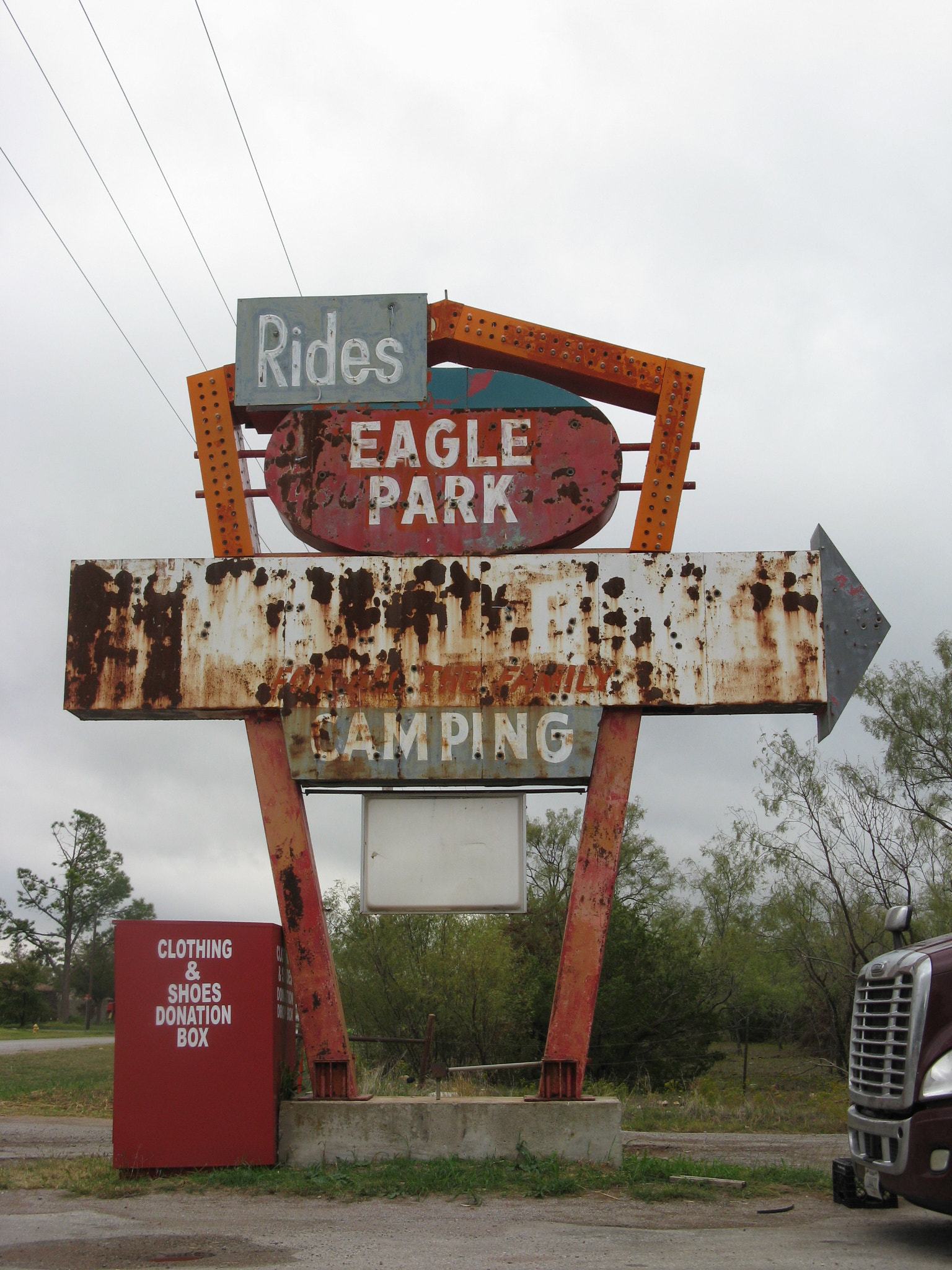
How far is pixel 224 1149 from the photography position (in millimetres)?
9023

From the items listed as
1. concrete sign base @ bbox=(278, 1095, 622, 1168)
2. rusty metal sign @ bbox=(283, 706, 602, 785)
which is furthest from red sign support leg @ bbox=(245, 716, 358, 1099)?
concrete sign base @ bbox=(278, 1095, 622, 1168)

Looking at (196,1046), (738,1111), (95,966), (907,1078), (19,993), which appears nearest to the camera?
(907,1078)

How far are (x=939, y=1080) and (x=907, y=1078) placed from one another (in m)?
0.21

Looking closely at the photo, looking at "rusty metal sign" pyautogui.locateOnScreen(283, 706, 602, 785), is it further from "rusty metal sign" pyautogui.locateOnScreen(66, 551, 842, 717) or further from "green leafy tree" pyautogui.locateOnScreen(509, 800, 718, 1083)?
"green leafy tree" pyautogui.locateOnScreen(509, 800, 718, 1083)

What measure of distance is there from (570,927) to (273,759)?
2.99m

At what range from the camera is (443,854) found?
10039mm

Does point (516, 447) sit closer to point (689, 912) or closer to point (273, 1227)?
point (273, 1227)

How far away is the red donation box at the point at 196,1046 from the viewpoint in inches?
354

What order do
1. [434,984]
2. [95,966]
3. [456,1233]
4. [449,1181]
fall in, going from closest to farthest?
[456,1233]
[449,1181]
[434,984]
[95,966]

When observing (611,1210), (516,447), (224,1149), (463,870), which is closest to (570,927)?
(463,870)

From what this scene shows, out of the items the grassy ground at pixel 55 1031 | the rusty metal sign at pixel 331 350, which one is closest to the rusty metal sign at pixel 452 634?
the rusty metal sign at pixel 331 350

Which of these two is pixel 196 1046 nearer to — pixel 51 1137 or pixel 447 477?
pixel 51 1137

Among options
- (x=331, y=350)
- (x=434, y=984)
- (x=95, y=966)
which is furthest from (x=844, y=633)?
(x=95, y=966)

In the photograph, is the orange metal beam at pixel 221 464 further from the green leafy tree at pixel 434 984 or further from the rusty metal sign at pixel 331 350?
the green leafy tree at pixel 434 984
